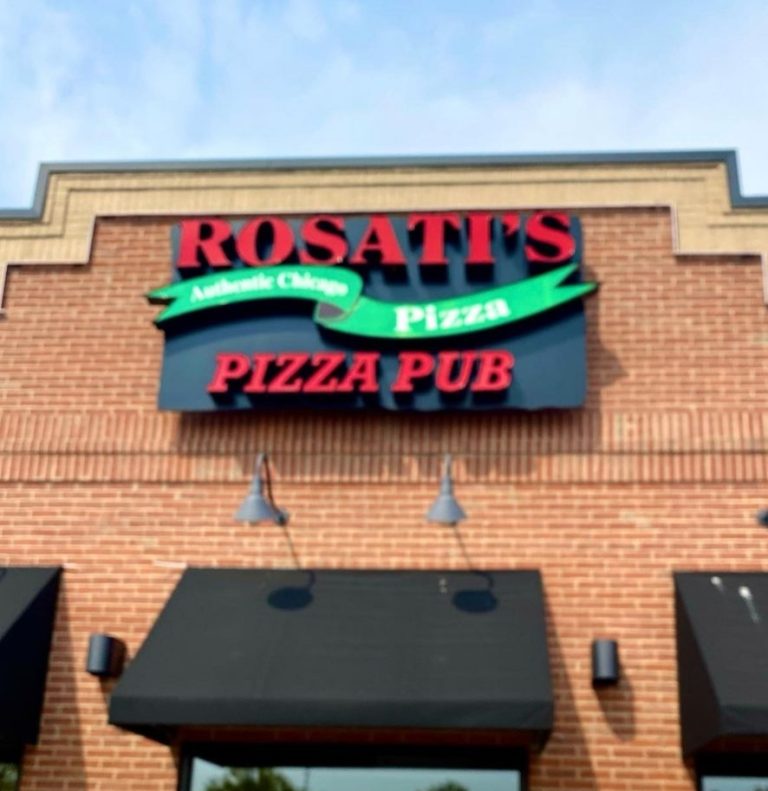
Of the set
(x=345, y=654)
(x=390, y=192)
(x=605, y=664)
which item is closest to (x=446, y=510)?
(x=345, y=654)

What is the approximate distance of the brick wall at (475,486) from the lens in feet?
29.8

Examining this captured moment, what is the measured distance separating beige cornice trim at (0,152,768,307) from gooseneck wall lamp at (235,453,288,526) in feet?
8.58

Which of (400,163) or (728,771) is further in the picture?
(400,163)

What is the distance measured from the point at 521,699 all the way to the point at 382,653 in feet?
3.86

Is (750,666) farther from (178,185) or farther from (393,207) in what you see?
(178,185)

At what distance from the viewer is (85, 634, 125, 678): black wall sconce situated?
9148 mm

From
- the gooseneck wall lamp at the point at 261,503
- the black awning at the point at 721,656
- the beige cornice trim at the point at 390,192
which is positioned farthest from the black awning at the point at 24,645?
the black awning at the point at 721,656

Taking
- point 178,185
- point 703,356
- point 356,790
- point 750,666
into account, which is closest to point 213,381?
point 178,185

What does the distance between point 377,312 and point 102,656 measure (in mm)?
3838

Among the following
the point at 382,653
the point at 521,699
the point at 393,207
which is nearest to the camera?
the point at 521,699

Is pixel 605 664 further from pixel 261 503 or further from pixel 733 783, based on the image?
pixel 261 503

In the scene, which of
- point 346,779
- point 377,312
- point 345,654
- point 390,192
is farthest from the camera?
point 390,192

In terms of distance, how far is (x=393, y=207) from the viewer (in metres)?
10.5

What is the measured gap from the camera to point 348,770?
29.7 feet
